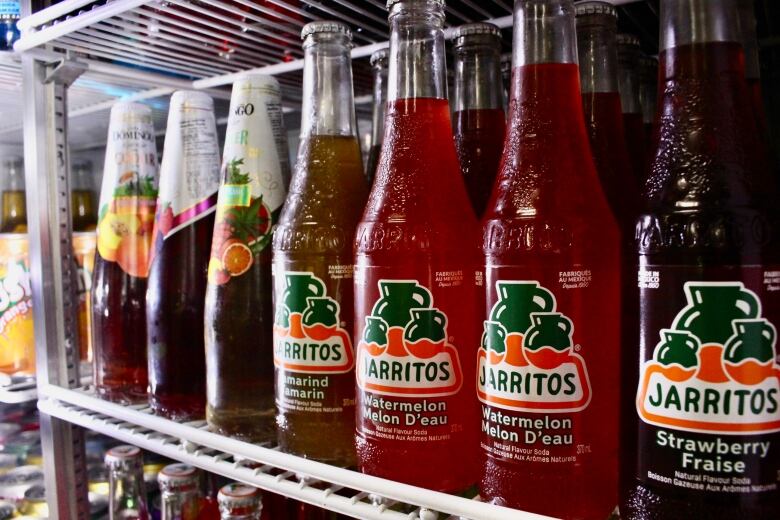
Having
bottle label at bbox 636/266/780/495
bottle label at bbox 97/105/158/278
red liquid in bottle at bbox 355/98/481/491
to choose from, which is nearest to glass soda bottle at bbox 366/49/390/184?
red liquid in bottle at bbox 355/98/481/491

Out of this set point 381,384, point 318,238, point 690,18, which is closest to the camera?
point 690,18

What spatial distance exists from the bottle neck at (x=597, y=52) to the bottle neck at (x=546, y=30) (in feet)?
0.29

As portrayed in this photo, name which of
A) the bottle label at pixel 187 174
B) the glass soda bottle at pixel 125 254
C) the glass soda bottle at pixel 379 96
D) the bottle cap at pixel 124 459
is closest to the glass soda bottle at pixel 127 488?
the bottle cap at pixel 124 459

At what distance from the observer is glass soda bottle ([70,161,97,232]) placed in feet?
5.19

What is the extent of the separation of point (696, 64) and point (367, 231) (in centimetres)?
34

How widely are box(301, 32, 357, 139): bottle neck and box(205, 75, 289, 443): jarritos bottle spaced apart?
11 centimetres

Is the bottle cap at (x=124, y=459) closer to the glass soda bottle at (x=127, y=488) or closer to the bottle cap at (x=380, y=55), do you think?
the glass soda bottle at (x=127, y=488)

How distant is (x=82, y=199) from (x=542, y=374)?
4.50 ft

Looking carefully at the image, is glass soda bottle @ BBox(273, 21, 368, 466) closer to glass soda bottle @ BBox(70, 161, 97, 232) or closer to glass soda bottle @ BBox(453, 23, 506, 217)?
glass soda bottle @ BBox(453, 23, 506, 217)

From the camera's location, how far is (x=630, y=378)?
573mm

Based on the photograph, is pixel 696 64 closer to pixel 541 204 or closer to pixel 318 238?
pixel 541 204

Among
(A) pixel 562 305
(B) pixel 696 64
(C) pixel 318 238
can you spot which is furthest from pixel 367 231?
(B) pixel 696 64

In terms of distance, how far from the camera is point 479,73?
768 millimetres

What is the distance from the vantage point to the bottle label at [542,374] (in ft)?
1.85
